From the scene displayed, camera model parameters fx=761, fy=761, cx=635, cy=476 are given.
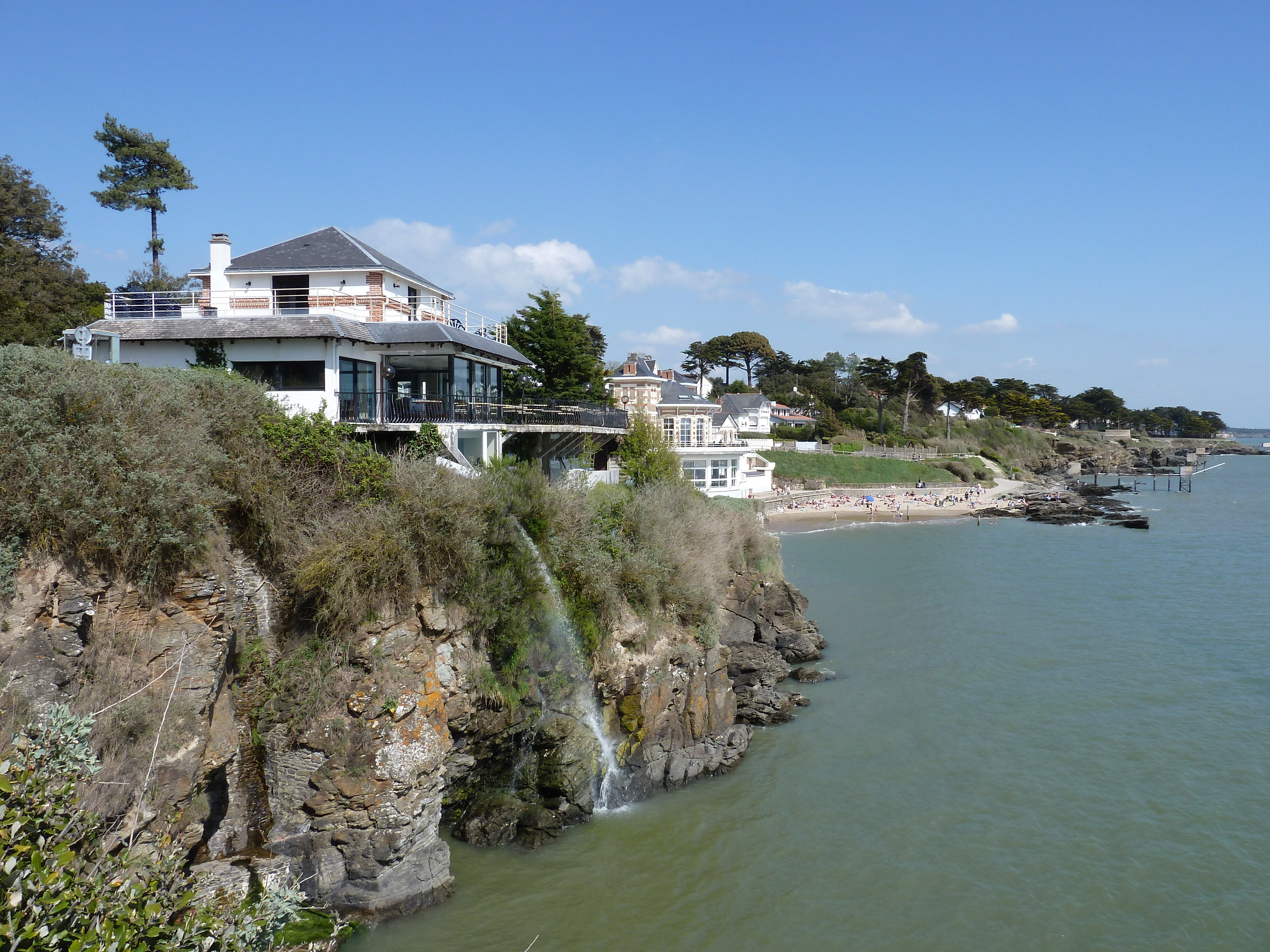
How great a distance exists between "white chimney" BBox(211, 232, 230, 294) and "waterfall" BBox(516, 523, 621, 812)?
15732 mm

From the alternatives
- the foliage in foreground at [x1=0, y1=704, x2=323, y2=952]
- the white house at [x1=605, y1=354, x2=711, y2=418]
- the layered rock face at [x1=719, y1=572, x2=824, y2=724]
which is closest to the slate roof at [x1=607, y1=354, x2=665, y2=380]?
the white house at [x1=605, y1=354, x2=711, y2=418]

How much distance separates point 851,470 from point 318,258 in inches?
2757

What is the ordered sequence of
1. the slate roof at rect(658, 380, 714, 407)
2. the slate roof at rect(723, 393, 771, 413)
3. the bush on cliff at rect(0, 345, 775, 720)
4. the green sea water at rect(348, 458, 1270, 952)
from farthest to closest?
1. the slate roof at rect(723, 393, 771, 413)
2. the slate roof at rect(658, 380, 714, 407)
3. the green sea water at rect(348, 458, 1270, 952)
4. the bush on cliff at rect(0, 345, 775, 720)

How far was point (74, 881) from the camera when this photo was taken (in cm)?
687

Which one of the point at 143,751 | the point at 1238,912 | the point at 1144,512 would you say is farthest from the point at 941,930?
the point at 1144,512

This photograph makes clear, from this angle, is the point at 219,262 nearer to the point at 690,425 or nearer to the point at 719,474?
the point at 690,425

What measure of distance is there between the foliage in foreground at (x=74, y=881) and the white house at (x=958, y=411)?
12326cm

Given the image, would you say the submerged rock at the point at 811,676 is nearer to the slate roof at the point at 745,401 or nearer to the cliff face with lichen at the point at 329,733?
the cliff face with lichen at the point at 329,733

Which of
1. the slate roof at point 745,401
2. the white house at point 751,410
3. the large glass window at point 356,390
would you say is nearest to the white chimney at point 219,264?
the large glass window at point 356,390

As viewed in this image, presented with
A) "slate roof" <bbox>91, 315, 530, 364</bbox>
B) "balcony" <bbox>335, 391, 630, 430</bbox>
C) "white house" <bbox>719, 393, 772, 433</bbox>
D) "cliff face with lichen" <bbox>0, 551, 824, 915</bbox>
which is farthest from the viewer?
"white house" <bbox>719, 393, 772, 433</bbox>

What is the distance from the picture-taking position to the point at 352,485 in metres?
17.8

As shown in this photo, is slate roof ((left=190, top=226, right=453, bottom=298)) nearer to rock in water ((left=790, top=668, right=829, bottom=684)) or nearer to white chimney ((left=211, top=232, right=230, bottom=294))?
white chimney ((left=211, top=232, right=230, bottom=294))

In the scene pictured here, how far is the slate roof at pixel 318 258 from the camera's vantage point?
25938mm

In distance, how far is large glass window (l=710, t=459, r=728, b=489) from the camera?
191 feet
